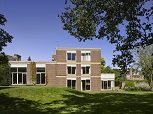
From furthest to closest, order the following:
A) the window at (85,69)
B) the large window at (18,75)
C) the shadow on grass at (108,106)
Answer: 1. the window at (85,69)
2. the large window at (18,75)
3. the shadow on grass at (108,106)

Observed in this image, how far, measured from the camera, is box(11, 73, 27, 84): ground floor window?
61.9 metres

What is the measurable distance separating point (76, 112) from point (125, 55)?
5.25 meters

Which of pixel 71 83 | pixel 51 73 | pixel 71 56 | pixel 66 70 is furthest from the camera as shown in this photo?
pixel 71 83

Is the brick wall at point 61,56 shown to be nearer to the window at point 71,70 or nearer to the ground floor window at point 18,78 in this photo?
the window at point 71,70

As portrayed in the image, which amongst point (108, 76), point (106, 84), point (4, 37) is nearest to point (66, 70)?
point (108, 76)

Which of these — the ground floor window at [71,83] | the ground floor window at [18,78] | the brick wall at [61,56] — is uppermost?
the brick wall at [61,56]

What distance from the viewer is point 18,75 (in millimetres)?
62031

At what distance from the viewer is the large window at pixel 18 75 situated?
6184 centimetres

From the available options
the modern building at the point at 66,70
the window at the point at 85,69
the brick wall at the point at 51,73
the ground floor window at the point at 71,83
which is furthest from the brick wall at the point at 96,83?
the brick wall at the point at 51,73

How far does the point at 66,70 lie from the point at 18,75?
33.7ft

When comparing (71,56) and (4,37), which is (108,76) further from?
(4,37)

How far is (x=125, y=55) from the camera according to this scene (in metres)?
16.8

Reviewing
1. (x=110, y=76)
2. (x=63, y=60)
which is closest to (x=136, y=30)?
(x=63, y=60)

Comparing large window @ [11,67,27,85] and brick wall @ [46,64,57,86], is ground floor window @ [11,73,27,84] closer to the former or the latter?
large window @ [11,67,27,85]
